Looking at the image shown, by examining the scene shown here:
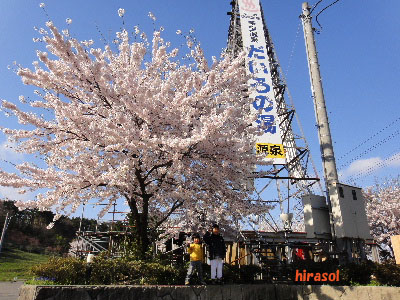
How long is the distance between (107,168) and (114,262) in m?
2.76

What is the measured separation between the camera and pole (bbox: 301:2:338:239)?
11.5 metres

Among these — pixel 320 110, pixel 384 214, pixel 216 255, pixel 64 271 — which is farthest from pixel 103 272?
pixel 384 214

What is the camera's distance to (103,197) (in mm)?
9594

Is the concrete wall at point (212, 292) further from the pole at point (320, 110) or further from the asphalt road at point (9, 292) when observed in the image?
the asphalt road at point (9, 292)

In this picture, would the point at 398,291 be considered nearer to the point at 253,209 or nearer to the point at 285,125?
the point at 253,209

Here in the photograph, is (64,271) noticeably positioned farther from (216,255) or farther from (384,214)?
(384,214)

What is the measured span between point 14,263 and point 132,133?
3487cm

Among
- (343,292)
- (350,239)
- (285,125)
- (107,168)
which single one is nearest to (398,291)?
(343,292)

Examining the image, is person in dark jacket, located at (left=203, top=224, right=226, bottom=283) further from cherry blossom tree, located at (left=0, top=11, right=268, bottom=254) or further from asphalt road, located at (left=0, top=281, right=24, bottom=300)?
asphalt road, located at (left=0, top=281, right=24, bottom=300)

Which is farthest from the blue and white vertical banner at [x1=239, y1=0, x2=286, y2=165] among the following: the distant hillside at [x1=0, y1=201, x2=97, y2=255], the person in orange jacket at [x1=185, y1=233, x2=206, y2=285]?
the distant hillside at [x1=0, y1=201, x2=97, y2=255]

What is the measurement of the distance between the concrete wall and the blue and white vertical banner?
6.19 meters

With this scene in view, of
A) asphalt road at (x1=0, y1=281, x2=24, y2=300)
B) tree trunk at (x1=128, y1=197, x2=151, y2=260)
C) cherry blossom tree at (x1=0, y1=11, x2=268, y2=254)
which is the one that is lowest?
asphalt road at (x1=0, y1=281, x2=24, y2=300)

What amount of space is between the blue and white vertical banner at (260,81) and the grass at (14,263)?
2137cm

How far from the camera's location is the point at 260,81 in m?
17.6
